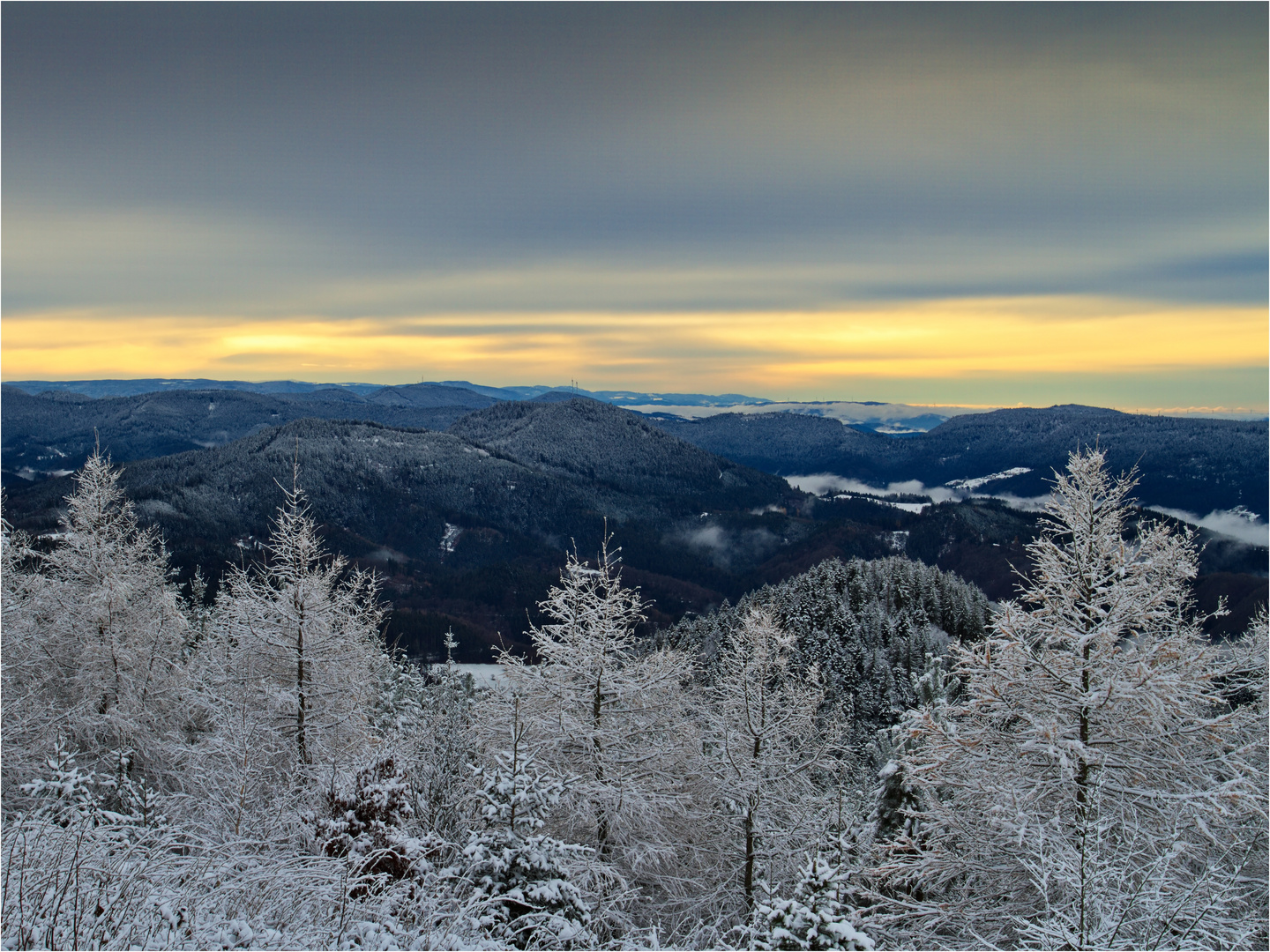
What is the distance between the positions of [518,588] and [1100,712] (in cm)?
16199

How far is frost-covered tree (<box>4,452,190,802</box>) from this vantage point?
52.4 feet

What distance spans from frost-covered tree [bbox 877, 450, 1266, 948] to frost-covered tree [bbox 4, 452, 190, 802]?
1590 cm

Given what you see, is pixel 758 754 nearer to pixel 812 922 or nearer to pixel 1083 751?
pixel 812 922

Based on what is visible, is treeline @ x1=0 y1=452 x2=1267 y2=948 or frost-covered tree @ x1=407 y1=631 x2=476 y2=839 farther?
frost-covered tree @ x1=407 y1=631 x2=476 y2=839

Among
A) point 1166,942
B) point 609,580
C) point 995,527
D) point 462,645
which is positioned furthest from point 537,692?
point 995,527

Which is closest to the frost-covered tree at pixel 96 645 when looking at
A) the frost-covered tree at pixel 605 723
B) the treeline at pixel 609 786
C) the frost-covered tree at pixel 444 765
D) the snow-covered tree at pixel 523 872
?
the treeline at pixel 609 786

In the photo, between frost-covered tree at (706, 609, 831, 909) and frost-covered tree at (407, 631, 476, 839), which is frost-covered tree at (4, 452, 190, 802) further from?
frost-covered tree at (706, 609, 831, 909)

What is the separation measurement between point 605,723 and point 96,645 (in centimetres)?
1311

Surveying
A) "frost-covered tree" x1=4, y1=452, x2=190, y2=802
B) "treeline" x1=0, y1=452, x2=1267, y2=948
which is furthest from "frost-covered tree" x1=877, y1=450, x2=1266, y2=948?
"frost-covered tree" x1=4, y1=452, x2=190, y2=802

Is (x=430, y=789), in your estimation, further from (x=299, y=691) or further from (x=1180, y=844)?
(x=1180, y=844)

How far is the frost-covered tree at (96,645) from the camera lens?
52.4 feet

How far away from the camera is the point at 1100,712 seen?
31.4 feet

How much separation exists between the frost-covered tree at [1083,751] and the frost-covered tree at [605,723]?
438cm

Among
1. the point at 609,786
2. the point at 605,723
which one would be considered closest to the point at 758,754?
the point at 605,723
